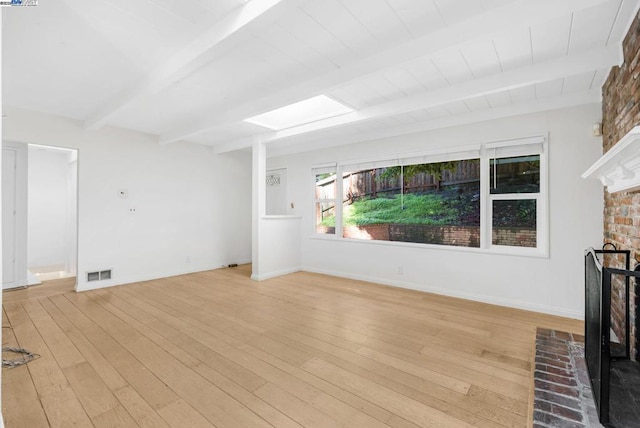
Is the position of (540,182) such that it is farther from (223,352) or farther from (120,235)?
(120,235)

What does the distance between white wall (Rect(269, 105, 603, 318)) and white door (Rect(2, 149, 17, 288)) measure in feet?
17.7

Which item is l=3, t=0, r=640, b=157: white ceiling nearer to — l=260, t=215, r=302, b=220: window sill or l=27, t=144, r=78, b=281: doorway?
l=260, t=215, r=302, b=220: window sill

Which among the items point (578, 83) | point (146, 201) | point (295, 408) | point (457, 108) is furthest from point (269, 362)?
point (146, 201)

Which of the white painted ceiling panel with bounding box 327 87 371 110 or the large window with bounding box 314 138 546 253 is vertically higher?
the white painted ceiling panel with bounding box 327 87 371 110

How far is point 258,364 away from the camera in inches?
95.7

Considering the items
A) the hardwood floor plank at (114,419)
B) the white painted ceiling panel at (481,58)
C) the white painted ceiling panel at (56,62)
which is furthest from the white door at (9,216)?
the white painted ceiling panel at (481,58)

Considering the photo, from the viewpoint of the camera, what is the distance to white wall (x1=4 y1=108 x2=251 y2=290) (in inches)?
181

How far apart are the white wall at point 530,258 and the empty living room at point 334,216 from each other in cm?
2

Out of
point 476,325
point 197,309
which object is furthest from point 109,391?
point 476,325

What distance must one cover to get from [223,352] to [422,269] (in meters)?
3.02

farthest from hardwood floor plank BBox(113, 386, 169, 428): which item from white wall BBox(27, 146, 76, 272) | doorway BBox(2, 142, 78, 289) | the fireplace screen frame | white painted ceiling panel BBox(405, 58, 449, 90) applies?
white wall BBox(27, 146, 76, 272)

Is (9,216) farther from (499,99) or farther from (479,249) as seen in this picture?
(499,99)

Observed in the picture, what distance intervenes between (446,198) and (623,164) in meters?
2.55

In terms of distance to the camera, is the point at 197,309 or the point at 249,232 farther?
the point at 249,232
